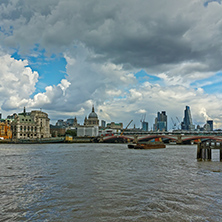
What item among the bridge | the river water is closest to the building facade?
the bridge

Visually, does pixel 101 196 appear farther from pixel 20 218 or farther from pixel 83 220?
pixel 20 218

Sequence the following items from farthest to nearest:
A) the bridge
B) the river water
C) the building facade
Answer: the building facade, the bridge, the river water

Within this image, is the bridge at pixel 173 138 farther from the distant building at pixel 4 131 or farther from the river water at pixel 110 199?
the river water at pixel 110 199

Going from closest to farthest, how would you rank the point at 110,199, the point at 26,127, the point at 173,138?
the point at 110,199 → the point at 173,138 → the point at 26,127

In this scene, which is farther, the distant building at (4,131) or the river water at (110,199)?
the distant building at (4,131)

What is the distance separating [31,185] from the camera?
2036cm

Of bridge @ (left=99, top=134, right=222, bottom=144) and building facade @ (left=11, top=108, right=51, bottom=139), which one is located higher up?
building facade @ (left=11, top=108, right=51, bottom=139)

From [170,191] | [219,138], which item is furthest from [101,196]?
[219,138]

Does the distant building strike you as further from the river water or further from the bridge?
the river water

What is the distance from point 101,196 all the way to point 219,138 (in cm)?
14647

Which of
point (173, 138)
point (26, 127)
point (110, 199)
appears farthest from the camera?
point (26, 127)

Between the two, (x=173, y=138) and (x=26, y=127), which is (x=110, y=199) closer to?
(x=173, y=138)

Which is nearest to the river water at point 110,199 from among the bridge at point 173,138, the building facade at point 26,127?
the bridge at point 173,138

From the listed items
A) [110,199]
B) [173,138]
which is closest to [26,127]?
[173,138]
